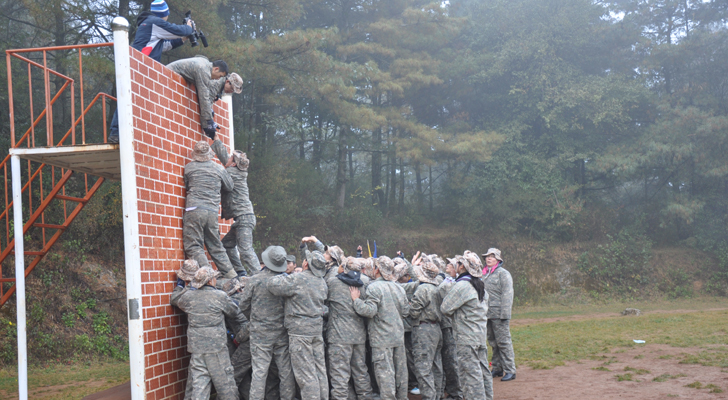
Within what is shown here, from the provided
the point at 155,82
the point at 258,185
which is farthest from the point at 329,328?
the point at 258,185

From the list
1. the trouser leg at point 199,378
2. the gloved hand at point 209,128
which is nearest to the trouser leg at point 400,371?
the trouser leg at point 199,378

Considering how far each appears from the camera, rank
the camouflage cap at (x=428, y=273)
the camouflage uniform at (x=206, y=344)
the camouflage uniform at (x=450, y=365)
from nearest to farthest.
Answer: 1. the camouflage uniform at (x=206, y=344)
2. the camouflage cap at (x=428, y=273)
3. the camouflage uniform at (x=450, y=365)

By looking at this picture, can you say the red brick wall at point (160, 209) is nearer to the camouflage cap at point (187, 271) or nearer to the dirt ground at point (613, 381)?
the camouflage cap at point (187, 271)

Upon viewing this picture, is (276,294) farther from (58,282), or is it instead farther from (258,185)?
(258,185)

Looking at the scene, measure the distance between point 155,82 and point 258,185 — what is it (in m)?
14.6

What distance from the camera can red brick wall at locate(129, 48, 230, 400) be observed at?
5918 mm

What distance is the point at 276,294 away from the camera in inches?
267

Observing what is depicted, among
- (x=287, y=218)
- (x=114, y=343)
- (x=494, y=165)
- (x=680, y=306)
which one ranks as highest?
(x=494, y=165)

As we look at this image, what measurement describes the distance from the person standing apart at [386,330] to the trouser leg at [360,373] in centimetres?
14

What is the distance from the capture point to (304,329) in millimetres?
6812

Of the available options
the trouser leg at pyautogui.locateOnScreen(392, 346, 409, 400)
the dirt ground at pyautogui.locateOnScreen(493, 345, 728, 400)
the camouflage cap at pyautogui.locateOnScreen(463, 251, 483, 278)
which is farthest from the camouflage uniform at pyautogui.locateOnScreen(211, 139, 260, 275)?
the dirt ground at pyautogui.locateOnScreen(493, 345, 728, 400)

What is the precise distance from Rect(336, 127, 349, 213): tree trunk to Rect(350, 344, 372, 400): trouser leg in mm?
17116

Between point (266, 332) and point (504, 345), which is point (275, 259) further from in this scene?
point (504, 345)

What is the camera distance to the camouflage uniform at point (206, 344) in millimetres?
6262
